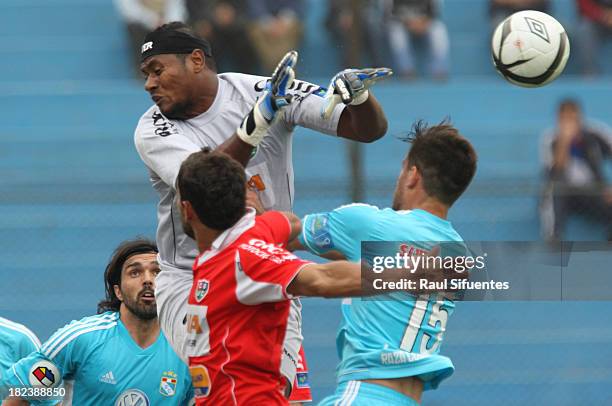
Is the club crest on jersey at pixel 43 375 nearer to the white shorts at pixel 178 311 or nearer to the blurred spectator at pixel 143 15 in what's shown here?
the white shorts at pixel 178 311

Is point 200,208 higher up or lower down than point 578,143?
lower down

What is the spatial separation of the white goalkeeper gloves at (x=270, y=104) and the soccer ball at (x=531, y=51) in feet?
5.40

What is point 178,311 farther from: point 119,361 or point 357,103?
point 357,103

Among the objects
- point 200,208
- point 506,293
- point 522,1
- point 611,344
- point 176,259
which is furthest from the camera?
point 522,1

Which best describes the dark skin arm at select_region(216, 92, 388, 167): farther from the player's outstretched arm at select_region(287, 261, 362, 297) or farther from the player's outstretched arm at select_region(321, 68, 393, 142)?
the player's outstretched arm at select_region(287, 261, 362, 297)

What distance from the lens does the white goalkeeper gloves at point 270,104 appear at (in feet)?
15.5

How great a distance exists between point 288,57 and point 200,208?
78cm

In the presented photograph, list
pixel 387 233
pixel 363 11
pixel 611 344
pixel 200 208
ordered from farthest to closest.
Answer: pixel 363 11
pixel 611 344
pixel 387 233
pixel 200 208

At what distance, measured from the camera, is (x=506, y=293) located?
6.55 m

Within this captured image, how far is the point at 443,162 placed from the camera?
4.83 m

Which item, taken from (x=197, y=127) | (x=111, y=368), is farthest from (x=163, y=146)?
(x=111, y=368)

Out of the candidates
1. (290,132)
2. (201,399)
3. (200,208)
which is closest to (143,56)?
(290,132)

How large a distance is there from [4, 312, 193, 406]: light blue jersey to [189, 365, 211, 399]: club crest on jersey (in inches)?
56.1

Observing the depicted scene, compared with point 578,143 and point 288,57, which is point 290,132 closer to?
point 288,57
